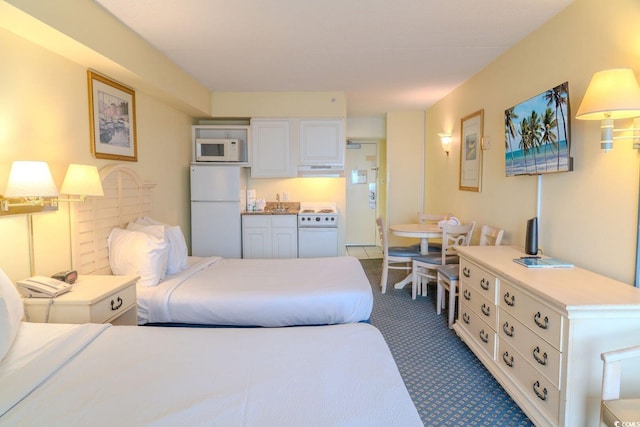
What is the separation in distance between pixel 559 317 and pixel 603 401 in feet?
1.20

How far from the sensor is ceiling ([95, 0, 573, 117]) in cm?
247

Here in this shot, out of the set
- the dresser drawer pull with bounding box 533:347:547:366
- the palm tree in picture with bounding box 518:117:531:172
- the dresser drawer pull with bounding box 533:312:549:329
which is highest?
the palm tree in picture with bounding box 518:117:531:172

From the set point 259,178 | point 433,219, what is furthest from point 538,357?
point 259,178

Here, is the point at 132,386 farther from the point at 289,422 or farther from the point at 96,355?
the point at 289,422

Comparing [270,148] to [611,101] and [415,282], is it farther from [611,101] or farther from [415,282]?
[611,101]

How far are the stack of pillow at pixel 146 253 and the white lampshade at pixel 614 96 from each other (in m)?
2.84

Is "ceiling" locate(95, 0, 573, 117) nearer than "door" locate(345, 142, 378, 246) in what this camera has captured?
Yes

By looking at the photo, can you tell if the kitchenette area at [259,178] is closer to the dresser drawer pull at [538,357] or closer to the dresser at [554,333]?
the dresser at [554,333]

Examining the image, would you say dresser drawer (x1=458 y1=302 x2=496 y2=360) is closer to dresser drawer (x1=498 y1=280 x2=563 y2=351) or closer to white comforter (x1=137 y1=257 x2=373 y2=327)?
dresser drawer (x1=498 y1=280 x2=563 y2=351)

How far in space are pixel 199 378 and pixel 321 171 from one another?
389cm

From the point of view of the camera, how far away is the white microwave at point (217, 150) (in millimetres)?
4676

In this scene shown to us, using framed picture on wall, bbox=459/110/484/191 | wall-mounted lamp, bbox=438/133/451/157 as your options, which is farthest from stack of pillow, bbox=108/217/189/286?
wall-mounted lamp, bbox=438/133/451/157

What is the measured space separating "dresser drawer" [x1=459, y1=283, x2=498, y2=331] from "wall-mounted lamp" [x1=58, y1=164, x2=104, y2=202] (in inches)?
108

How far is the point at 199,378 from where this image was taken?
1348mm
